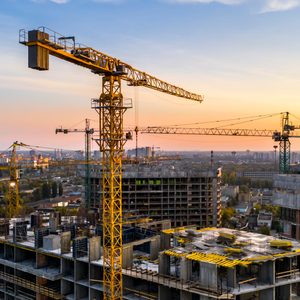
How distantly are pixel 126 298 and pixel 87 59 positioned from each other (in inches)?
578

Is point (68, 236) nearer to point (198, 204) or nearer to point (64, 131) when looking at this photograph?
point (198, 204)

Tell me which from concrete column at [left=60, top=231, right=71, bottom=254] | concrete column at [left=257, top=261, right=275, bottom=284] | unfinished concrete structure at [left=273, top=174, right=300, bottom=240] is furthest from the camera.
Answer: unfinished concrete structure at [left=273, top=174, right=300, bottom=240]

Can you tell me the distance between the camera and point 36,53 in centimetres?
2062

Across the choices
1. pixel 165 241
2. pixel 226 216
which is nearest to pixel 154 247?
pixel 165 241

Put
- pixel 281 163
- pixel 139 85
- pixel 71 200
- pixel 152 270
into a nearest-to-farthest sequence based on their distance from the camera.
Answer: pixel 152 270, pixel 139 85, pixel 281 163, pixel 71 200

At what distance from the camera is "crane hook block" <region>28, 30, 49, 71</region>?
806 inches

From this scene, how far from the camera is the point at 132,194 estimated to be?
58.8 metres

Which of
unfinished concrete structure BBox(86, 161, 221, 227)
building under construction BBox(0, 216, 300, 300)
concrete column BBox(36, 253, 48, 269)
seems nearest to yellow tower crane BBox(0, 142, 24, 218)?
unfinished concrete structure BBox(86, 161, 221, 227)

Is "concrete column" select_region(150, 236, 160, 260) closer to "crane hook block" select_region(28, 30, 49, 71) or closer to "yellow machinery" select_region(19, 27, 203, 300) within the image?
"yellow machinery" select_region(19, 27, 203, 300)

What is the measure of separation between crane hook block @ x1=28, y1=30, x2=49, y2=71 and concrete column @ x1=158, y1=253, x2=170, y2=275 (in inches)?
→ 466

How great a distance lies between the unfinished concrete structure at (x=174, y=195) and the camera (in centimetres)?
5862

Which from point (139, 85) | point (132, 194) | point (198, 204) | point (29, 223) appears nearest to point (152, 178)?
point (132, 194)

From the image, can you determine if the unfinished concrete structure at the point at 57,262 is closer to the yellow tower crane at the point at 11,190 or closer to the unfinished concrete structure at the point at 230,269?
the unfinished concrete structure at the point at 230,269

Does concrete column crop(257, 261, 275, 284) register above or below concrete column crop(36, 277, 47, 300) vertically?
above
